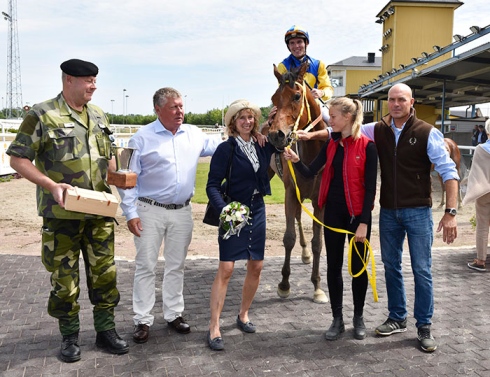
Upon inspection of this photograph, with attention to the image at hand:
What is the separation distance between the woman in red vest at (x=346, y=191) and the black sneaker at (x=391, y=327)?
0.51 ft

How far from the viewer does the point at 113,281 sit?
3.88 meters

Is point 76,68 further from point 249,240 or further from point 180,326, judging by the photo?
point 180,326

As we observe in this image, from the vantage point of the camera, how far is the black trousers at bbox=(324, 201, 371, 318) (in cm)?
401

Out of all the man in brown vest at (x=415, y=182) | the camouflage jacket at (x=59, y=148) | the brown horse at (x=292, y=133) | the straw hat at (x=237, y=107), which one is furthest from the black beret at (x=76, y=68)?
the man in brown vest at (x=415, y=182)

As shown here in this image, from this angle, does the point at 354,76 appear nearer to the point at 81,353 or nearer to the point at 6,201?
the point at 6,201

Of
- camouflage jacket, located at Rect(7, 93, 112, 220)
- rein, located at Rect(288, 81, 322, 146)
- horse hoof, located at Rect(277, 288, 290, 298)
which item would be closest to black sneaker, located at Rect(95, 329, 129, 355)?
camouflage jacket, located at Rect(7, 93, 112, 220)

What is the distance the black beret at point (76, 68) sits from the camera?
136 inches

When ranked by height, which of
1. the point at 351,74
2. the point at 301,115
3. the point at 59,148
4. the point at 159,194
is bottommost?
the point at 159,194

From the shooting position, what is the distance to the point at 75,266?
3705 mm

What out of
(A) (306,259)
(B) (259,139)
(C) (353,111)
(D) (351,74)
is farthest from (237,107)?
(D) (351,74)

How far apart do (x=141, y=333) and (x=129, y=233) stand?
4.86 meters

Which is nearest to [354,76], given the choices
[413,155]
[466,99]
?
[466,99]

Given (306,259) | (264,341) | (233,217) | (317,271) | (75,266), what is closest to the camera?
(233,217)

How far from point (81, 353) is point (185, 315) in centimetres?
118
